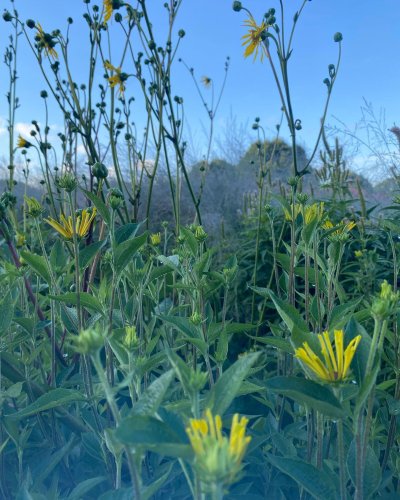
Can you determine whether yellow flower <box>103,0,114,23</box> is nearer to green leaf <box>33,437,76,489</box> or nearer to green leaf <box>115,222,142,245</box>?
green leaf <box>115,222,142,245</box>

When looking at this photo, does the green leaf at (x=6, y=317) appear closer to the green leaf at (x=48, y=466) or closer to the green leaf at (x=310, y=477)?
the green leaf at (x=48, y=466)

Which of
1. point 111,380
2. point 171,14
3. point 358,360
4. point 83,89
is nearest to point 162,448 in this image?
point 358,360

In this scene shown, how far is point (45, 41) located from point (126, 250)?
1136 mm

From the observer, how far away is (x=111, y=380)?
763 mm

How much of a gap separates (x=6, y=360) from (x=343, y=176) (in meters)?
2.39

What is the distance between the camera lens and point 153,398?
1.34 ft

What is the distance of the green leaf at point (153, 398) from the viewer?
401 millimetres

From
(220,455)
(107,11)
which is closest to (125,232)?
(220,455)

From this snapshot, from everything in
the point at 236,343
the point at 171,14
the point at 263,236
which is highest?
the point at 171,14

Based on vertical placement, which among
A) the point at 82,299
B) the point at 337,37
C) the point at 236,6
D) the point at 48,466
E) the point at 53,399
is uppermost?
the point at 236,6

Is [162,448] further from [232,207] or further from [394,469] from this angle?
[232,207]

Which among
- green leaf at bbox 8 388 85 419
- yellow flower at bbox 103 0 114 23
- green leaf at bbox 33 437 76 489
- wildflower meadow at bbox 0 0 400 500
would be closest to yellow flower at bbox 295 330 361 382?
wildflower meadow at bbox 0 0 400 500

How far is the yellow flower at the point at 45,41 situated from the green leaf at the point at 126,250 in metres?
1.13

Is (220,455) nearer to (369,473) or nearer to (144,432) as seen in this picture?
(144,432)
